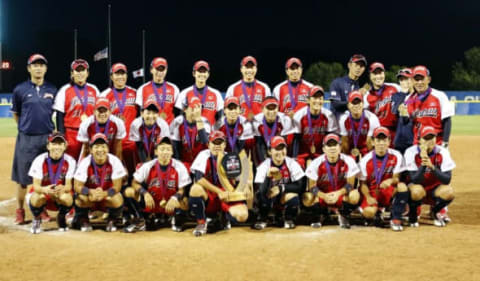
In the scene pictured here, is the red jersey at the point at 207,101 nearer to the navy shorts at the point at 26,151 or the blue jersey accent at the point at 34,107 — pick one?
the blue jersey accent at the point at 34,107

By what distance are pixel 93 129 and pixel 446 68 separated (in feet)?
228

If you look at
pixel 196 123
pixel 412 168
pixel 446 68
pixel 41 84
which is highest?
pixel 446 68

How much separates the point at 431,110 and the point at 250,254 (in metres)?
3.28

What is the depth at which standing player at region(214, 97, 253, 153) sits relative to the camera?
6930 mm

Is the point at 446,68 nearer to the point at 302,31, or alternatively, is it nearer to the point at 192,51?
the point at 302,31

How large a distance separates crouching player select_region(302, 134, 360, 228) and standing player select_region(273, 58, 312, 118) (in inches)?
43.3

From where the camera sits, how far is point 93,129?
7008mm

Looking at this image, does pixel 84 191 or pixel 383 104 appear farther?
pixel 383 104

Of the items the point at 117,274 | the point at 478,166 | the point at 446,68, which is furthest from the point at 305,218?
the point at 446,68

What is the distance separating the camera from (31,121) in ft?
23.4

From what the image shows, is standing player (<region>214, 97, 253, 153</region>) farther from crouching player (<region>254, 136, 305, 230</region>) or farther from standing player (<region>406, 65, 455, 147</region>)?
standing player (<region>406, 65, 455, 147</region>)

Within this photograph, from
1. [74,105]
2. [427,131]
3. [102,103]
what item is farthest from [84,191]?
[427,131]

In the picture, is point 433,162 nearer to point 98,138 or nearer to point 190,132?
Answer: point 190,132

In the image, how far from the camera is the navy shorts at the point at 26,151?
7.13 m
